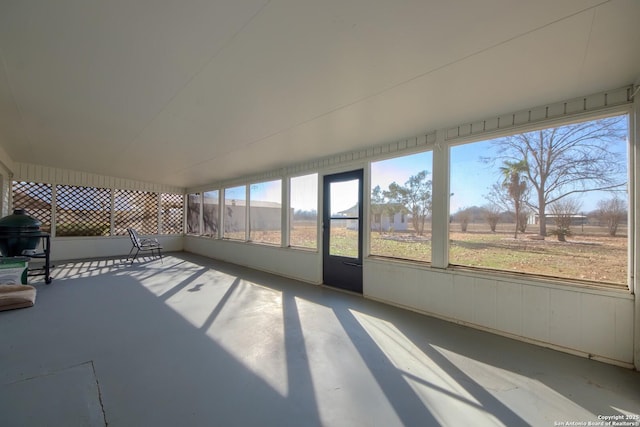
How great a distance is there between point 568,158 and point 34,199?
9896 millimetres

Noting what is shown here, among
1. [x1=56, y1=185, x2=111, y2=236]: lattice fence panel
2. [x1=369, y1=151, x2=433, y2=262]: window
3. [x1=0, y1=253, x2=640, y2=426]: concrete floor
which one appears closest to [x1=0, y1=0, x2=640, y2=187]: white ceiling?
[x1=369, y1=151, x2=433, y2=262]: window

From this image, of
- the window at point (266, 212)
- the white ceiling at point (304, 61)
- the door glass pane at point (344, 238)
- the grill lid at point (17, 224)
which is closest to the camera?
the white ceiling at point (304, 61)

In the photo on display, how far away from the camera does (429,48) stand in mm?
1657

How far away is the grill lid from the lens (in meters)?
3.74

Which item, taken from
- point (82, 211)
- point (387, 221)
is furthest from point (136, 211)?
point (387, 221)

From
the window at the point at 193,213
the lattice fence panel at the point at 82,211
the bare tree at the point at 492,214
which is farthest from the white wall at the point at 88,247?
the bare tree at the point at 492,214

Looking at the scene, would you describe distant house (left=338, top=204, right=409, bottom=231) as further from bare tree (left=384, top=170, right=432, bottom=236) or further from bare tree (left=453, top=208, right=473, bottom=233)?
bare tree (left=453, top=208, right=473, bottom=233)

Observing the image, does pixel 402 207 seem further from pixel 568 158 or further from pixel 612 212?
pixel 612 212

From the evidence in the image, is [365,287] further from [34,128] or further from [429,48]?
[34,128]

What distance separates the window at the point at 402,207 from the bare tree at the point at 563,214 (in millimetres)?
1159

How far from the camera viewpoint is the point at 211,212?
770 cm

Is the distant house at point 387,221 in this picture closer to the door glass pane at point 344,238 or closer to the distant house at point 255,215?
the door glass pane at point 344,238

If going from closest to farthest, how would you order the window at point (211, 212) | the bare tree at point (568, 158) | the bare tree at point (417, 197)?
1. the bare tree at point (568, 158)
2. the bare tree at point (417, 197)
3. the window at point (211, 212)

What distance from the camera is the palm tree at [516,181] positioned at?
2592 mm
